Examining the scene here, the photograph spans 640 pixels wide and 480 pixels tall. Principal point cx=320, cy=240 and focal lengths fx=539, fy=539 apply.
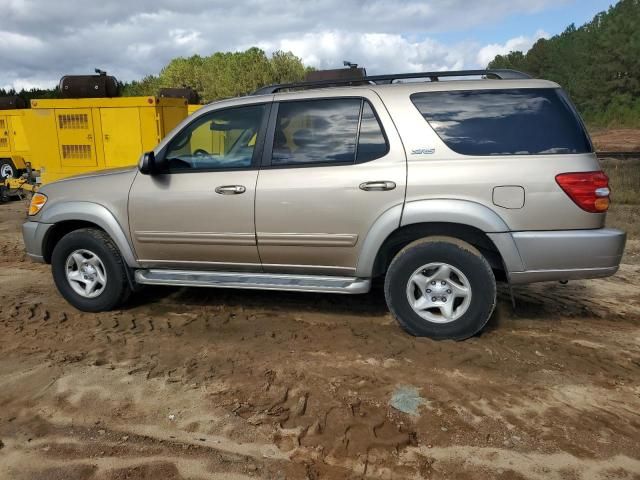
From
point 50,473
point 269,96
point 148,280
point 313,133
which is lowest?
point 50,473

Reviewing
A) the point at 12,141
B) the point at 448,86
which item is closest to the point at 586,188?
the point at 448,86

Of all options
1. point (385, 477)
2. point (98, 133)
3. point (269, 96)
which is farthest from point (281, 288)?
point (98, 133)

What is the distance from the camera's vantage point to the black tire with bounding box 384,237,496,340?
13.0 ft

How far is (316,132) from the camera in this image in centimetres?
430

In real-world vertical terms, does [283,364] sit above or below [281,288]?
below

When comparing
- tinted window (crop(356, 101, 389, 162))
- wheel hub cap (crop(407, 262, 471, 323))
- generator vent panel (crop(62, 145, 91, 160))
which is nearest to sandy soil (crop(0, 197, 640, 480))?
wheel hub cap (crop(407, 262, 471, 323))

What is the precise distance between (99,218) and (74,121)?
16.6ft

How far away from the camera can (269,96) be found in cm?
449

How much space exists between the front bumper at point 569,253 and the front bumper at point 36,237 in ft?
13.4

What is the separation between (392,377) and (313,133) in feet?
6.49

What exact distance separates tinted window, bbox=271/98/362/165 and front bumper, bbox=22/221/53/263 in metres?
2.32

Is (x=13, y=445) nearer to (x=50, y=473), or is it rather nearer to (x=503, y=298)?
(x=50, y=473)

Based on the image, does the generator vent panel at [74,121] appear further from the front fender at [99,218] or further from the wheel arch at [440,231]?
the wheel arch at [440,231]

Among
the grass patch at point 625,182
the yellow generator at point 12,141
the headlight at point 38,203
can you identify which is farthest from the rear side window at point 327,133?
the yellow generator at point 12,141
